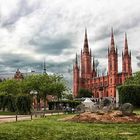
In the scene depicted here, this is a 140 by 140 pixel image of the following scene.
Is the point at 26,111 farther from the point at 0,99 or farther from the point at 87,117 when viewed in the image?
the point at 87,117

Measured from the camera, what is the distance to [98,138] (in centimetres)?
1903

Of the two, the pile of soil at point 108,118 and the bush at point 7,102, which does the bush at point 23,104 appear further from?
the pile of soil at point 108,118

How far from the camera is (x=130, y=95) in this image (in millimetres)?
74938

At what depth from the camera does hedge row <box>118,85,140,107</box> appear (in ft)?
→ 245

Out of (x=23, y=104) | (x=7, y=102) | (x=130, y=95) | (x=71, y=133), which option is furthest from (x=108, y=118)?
(x=7, y=102)

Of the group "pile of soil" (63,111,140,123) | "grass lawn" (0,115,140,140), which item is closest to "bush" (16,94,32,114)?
"pile of soil" (63,111,140,123)

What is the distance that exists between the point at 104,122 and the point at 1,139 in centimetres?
1427

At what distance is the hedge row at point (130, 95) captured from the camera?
7474 centimetres

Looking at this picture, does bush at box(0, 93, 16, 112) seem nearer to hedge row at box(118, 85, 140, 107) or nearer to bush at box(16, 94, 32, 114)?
bush at box(16, 94, 32, 114)

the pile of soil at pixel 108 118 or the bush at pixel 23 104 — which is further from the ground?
the bush at pixel 23 104

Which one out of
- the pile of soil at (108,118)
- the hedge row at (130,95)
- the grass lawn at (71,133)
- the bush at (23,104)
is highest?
the hedge row at (130,95)

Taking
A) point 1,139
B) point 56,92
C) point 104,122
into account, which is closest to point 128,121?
point 104,122

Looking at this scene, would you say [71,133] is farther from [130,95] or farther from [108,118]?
[130,95]

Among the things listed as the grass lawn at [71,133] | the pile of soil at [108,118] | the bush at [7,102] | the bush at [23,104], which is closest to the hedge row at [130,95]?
the bush at [23,104]
